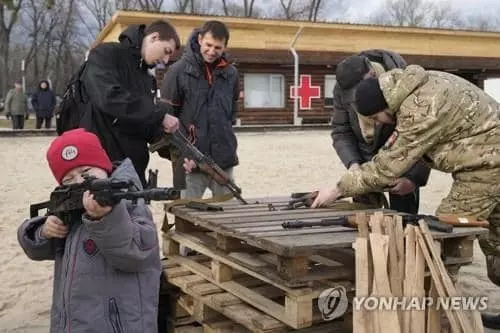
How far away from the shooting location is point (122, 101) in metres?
3.77

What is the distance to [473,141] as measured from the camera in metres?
3.44

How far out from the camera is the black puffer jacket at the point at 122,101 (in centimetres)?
378

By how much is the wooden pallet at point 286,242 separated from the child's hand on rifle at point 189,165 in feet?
2.03

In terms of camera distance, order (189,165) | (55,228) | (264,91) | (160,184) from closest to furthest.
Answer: (55,228) → (189,165) → (160,184) → (264,91)

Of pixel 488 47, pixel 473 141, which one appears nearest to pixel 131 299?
pixel 473 141

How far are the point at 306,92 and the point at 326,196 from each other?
78.0 ft

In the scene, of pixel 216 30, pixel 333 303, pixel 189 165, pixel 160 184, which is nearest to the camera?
pixel 333 303

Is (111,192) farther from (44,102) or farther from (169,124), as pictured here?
(44,102)

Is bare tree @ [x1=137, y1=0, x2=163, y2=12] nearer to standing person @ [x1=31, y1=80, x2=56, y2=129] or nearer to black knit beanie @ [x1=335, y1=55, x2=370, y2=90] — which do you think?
standing person @ [x1=31, y1=80, x2=56, y2=129]

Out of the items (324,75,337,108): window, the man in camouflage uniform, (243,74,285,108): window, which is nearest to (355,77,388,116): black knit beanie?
the man in camouflage uniform

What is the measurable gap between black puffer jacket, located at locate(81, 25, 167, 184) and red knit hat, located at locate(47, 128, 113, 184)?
974 millimetres

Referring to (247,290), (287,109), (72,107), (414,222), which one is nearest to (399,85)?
(414,222)


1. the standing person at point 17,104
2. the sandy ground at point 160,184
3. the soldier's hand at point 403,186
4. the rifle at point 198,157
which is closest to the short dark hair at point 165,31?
the rifle at point 198,157

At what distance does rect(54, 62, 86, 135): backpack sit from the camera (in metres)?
3.88
